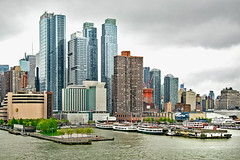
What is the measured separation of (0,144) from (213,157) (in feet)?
242

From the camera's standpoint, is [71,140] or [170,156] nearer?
[170,156]

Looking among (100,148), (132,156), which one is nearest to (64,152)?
(100,148)

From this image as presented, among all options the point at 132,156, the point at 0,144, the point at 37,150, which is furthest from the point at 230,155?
the point at 0,144

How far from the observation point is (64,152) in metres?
111

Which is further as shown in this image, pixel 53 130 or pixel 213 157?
pixel 53 130

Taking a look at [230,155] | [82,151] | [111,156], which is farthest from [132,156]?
[230,155]

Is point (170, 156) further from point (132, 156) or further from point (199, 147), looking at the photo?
point (199, 147)

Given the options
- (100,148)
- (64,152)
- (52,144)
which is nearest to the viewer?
(64,152)

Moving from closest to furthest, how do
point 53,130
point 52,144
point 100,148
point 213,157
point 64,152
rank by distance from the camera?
point 213,157, point 64,152, point 100,148, point 52,144, point 53,130

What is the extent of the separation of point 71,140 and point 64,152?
2346cm

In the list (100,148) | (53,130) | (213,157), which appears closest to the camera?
(213,157)

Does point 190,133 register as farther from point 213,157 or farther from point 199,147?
point 213,157

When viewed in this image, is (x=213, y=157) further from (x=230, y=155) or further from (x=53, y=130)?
(x=53, y=130)

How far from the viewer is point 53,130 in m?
164
